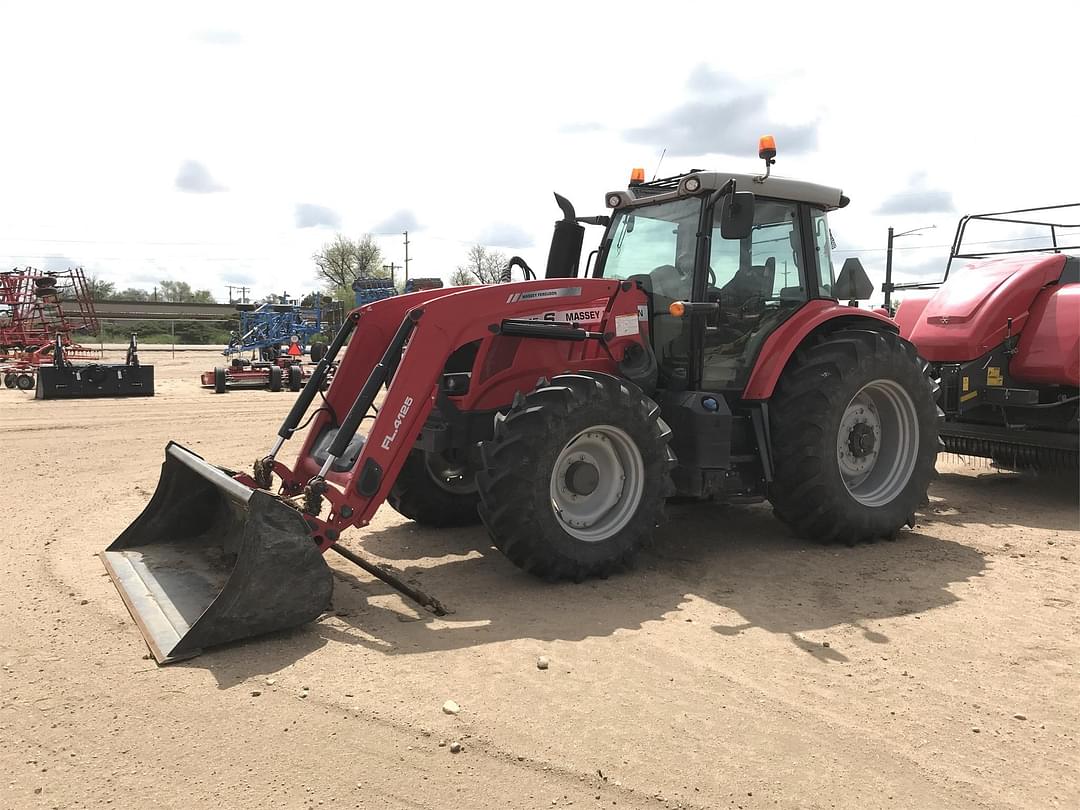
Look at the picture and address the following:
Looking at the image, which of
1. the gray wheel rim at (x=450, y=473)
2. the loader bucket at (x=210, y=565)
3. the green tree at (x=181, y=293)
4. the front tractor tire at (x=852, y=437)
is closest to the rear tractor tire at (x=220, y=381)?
the loader bucket at (x=210, y=565)

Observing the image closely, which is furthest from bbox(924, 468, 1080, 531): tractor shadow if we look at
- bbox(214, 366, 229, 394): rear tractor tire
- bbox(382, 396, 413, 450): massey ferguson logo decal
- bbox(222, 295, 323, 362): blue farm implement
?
bbox(222, 295, 323, 362): blue farm implement

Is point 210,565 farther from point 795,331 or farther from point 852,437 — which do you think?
point 852,437

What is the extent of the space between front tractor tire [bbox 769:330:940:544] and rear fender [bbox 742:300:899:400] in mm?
135

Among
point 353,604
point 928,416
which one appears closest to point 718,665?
point 353,604

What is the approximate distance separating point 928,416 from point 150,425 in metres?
10.3

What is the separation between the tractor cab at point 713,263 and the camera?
554cm

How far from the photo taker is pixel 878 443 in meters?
6.22

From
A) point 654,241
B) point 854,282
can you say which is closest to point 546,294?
point 654,241

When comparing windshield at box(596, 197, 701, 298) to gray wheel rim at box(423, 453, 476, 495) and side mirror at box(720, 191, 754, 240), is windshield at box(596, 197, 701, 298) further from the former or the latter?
gray wheel rim at box(423, 453, 476, 495)

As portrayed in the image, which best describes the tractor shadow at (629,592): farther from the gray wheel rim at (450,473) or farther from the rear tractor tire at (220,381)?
the rear tractor tire at (220,381)

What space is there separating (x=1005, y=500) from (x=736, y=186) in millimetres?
4371

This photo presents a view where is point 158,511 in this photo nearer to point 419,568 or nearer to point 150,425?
point 419,568

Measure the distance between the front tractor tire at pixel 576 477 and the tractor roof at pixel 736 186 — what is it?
5.21 feet

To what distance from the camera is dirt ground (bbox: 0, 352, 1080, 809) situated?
2.81 m
